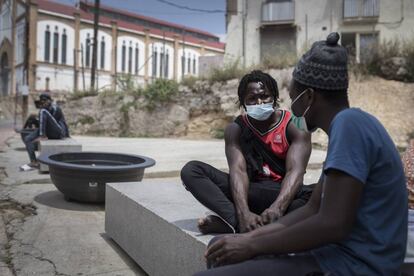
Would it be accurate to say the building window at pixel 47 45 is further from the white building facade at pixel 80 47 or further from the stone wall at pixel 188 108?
the stone wall at pixel 188 108

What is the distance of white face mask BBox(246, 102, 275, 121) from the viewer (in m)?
3.02

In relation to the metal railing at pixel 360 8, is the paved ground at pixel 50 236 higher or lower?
lower

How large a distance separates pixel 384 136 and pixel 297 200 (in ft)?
4.26

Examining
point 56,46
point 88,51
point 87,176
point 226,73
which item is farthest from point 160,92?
point 88,51

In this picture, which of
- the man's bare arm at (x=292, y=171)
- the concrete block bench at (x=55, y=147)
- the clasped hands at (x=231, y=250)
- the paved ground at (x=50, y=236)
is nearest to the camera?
the clasped hands at (x=231, y=250)

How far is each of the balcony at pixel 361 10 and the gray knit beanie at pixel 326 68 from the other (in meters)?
26.6

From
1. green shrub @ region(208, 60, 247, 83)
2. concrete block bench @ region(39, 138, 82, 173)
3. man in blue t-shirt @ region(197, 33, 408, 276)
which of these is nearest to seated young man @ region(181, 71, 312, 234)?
man in blue t-shirt @ region(197, 33, 408, 276)

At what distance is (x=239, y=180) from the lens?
2793mm

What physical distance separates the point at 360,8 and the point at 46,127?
2260 centimetres

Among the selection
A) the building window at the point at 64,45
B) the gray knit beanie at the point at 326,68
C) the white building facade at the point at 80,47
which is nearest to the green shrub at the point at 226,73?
the gray knit beanie at the point at 326,68

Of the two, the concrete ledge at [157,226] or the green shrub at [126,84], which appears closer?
the concrete ledge at [157,226]

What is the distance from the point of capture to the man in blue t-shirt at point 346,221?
1488 mm

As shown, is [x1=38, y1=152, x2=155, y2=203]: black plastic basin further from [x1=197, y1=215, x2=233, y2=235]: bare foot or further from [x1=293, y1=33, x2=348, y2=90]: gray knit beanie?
[x1=293, y1=33, x2=348, y2=90]: gray knit beanie

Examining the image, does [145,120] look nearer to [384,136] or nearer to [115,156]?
[115,156]
